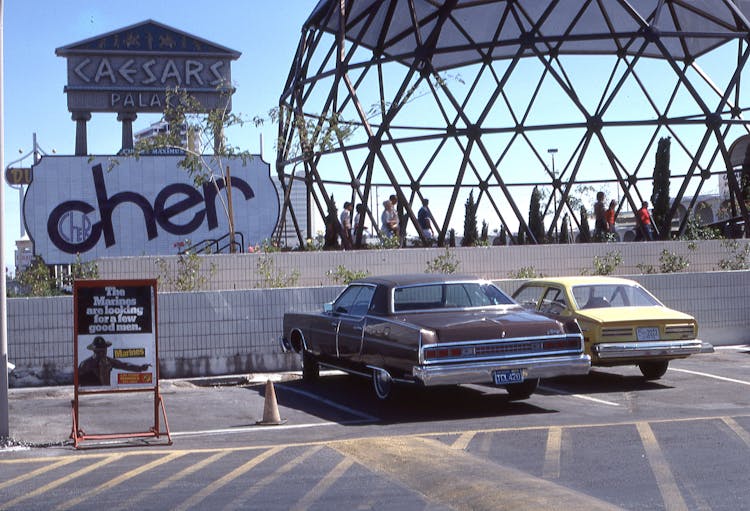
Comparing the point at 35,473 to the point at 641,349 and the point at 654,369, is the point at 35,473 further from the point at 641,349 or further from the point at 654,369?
the point at 654,369

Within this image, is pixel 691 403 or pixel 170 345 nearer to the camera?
pixel 691 403

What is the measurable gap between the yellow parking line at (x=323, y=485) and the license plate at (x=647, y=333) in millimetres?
5899

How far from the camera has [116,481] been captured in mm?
7980

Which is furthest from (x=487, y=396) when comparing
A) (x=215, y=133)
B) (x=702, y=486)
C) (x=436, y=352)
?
(x=215, y=133)

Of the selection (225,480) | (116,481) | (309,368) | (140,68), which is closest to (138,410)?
(309,368)

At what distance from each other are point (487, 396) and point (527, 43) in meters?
14.7

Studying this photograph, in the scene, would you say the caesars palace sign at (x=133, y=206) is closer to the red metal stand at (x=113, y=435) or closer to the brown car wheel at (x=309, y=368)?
the brown car wheel at (x=309, y=368)

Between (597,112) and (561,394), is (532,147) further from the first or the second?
(561,394)

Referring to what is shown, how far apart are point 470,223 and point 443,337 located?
18.7m

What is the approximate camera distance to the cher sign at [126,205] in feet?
89.8

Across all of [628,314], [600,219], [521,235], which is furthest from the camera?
[521,235]

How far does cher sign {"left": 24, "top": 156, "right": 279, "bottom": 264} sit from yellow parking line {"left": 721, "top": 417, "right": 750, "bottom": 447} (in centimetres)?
1870

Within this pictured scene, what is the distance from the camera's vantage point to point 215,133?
22.2m

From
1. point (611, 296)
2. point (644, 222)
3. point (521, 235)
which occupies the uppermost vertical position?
point (644, 222)
